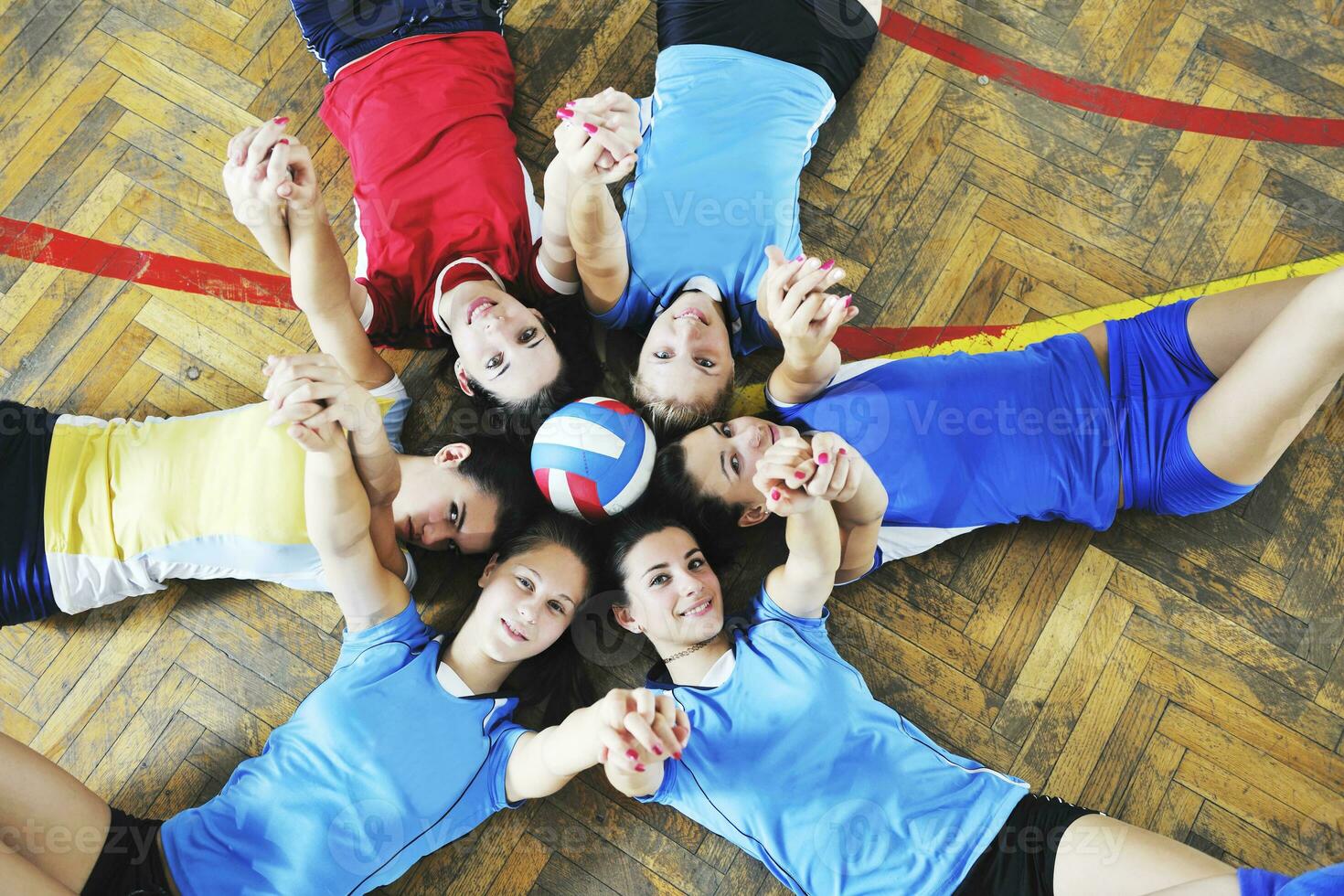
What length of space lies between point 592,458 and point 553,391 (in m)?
0.19

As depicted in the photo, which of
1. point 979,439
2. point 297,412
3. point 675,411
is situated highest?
point 297,412

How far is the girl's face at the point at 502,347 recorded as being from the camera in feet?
6.15

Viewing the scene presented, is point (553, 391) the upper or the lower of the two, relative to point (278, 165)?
lower

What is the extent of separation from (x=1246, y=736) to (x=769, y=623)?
40.8 inches

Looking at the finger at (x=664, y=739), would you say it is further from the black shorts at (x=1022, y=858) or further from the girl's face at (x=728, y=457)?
the black shorts at (x=1022, y=858)

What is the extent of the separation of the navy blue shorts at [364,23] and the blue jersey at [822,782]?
1535 mm

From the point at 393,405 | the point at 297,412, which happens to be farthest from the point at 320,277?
the point at 297,412

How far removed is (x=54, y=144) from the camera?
91.0 inches

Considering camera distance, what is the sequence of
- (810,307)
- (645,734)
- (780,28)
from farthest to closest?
(780,28), (810,307), (645,734)

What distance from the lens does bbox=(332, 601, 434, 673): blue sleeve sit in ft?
5.98

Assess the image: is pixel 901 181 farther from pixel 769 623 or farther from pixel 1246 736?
pixel 1246 736

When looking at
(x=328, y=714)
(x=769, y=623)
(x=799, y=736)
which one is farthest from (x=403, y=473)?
(x=799, y=736)

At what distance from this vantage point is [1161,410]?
6.24 feet

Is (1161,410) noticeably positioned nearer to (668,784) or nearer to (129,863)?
(668,784)
